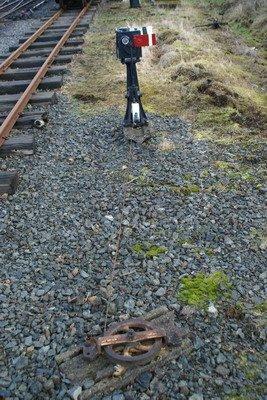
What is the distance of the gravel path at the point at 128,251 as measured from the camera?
3338 millimetres

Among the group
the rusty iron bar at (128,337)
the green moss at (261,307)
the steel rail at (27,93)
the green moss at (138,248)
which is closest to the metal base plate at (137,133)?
the steel rail at (27,93)

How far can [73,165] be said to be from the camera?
20.5 ft

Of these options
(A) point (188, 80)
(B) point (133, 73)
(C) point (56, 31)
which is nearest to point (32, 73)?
(A) point (188, 80)

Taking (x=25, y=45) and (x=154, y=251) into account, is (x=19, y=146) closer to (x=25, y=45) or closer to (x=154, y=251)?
(x=154, y=251)

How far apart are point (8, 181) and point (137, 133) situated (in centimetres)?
231

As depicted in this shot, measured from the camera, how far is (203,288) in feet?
13.4

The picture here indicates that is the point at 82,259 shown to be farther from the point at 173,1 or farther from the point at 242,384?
the point at 173,1

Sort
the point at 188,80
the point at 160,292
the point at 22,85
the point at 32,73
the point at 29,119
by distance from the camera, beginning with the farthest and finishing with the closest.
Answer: the point at 32,73
the point at 188,80
the point at 22,85
the point at 29,119
the point at 160,292

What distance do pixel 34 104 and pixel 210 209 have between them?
4610 millimetres

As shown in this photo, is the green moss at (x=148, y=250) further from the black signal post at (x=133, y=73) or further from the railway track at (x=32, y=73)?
the black signal post at (x=133, y=73)

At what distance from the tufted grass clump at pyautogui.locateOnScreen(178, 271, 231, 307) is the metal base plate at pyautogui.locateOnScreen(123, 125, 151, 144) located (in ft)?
10.1

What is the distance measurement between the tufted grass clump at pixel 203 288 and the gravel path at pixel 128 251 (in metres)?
0.08

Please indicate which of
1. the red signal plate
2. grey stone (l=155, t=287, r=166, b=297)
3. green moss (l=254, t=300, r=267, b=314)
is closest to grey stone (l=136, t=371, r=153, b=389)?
grey stone (l=155, t=287, r=166, b=297)

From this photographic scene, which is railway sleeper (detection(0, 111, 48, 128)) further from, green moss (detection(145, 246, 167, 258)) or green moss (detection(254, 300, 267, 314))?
green moss (detection(254, 300, 267, 314))
